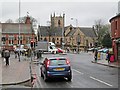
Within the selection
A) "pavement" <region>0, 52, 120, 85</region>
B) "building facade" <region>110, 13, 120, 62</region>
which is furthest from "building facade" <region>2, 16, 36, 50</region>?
"pavement" <region>0, 52, 120, 85</region>

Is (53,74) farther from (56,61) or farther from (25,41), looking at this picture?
(25,41)

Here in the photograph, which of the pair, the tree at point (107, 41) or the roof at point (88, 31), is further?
the roof at point (88, 31)

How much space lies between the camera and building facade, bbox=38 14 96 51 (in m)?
152

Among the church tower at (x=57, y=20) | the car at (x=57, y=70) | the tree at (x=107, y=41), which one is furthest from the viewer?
the church tower at (x=57, y=20)

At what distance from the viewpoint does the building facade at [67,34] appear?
15175 cm

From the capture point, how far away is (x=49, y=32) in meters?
150

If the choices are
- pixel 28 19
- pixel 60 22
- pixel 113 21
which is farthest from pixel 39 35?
pixel 113 21

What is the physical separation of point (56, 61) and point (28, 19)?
342 feet

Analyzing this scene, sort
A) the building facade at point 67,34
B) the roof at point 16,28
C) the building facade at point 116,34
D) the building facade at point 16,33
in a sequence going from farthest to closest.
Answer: the building facade at point 67,34 < the roof at point 16,28 < the building facade at point 16,33 < the building facade at point 116,34

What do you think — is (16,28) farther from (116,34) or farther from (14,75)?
(14,75)

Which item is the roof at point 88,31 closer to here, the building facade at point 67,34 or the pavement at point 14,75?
the building facade at point 67,34

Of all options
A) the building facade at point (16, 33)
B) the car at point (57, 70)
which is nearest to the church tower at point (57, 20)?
the building facade at point (16, 33)

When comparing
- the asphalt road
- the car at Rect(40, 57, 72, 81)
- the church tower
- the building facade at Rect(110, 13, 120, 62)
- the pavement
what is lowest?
the asphalt road

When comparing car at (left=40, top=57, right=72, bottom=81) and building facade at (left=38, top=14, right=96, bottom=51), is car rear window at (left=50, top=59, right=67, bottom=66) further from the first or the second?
building facade at (left=38, top=14, right=96, bottom=51)
